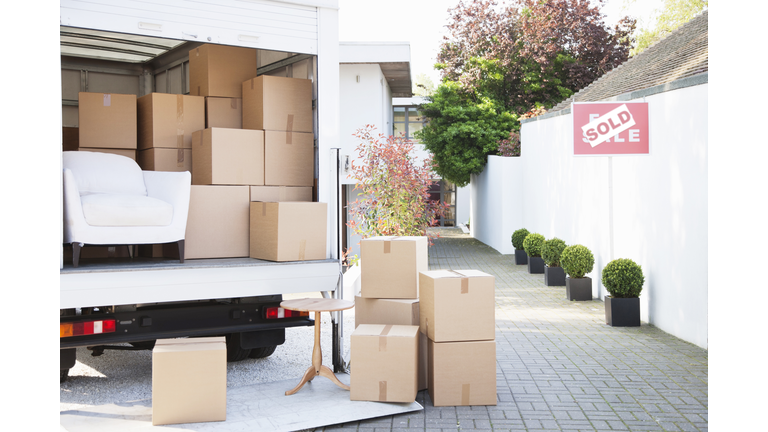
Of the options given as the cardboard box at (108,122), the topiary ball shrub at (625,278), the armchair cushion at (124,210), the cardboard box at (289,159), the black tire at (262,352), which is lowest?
the black tire at (262,352)

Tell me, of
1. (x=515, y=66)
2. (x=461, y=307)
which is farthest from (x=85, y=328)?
(x=515, y=66)

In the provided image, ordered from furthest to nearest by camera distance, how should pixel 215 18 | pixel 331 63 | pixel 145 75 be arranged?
pixel 145 75 → pixel 331 63 → pixel 215 18

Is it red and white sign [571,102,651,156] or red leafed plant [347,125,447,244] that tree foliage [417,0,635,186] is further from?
red and white sign [571,102,651,156]

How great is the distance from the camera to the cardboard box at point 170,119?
5605mm

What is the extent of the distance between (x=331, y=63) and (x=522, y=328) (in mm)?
4089

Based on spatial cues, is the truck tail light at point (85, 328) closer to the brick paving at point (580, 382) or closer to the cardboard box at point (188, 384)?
the cardboard box at point (188, 384)

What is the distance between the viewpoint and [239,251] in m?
5.15

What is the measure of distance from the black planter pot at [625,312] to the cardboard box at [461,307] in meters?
3.51

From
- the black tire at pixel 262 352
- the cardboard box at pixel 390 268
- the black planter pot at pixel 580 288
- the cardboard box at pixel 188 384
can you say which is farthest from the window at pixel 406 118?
the cardboard box at pixel 188 384

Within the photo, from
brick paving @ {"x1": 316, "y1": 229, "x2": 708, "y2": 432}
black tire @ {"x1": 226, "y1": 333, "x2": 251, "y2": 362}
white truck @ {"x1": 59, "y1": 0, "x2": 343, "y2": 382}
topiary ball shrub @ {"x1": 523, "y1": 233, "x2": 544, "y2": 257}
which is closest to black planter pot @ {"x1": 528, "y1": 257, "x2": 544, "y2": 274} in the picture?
topiary ball shrub @ {"x1": 523, "y1": 233, "x2": 544, "y2": 257}

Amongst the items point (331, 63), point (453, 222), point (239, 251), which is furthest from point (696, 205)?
point (453, 222)

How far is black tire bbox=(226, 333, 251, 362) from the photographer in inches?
219
